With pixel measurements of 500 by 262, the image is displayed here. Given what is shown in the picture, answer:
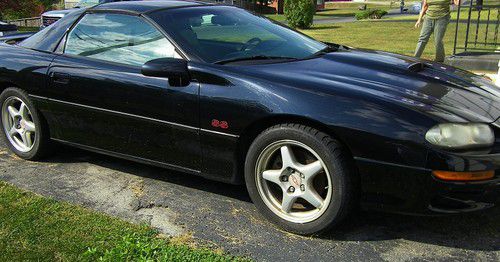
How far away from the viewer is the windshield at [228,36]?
3529 millimetres

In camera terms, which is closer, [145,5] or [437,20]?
[145,5]

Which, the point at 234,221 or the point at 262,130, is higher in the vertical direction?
the point at 262,130

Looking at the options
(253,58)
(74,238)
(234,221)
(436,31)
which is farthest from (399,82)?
(436,31)

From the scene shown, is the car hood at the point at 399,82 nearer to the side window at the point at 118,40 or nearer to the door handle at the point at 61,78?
the side window at the point at 118,40

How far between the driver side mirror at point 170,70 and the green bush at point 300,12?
20178mm

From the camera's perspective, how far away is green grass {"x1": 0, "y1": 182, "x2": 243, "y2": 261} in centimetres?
275

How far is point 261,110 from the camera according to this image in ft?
9.89

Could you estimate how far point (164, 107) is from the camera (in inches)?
133

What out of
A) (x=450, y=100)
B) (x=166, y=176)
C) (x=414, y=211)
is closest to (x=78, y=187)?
(x=166, y=176)

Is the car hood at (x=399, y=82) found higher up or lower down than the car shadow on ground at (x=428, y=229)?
higher up

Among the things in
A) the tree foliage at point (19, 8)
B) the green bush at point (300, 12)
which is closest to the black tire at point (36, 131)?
the tree foliage at point (19, 8)

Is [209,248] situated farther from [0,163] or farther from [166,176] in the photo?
[0,163]

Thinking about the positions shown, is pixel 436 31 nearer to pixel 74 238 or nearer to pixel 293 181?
pixel 293 181

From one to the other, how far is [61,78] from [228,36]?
4.42ft
